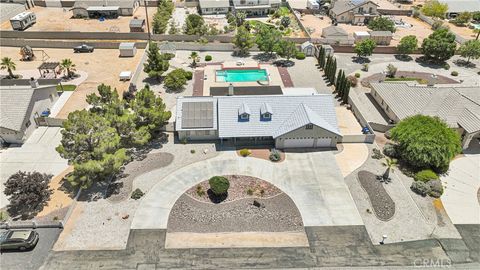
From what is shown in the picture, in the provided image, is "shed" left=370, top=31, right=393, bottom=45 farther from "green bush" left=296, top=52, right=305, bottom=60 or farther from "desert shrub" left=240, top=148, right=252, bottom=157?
"desert shrub" left=240, top=148, right=252, bottom=157

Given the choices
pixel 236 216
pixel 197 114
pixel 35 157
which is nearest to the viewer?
pixel 236 216

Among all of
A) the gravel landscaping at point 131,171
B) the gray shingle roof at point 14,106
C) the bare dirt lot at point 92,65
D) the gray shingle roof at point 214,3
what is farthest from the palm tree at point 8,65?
the gray shingle roof at point 214,3

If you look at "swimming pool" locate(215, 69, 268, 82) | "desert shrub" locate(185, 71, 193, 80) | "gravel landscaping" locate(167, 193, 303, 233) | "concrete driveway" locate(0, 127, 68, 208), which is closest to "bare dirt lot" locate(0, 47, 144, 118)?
"concrete driveway" locate(0, 127, 68, 208)

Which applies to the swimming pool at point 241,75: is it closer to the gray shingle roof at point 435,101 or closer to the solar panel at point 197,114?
the solar panel at point 197,114

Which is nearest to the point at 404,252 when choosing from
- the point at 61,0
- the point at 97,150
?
the point at 97,150

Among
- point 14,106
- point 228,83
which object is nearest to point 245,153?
point 228,83

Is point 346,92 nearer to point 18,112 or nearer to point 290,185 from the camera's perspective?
point 290,185

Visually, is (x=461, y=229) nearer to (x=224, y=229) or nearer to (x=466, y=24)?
(x=224, y=229)
